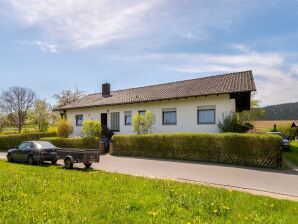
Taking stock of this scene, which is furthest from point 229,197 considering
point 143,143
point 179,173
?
point 143,143

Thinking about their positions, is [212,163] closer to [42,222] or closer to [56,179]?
[56,179]

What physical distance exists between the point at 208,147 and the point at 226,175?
4.67 meters

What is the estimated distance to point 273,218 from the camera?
23.0 feet

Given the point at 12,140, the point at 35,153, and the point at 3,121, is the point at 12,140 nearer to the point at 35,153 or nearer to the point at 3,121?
the point at 35,153

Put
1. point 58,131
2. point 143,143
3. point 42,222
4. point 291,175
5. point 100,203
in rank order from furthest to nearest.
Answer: point 58,131 → point 143,143 → point 291,175 → point 100,203 → point 42,222

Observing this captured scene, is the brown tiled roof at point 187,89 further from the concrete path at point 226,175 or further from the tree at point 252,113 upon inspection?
the tree at point 252,113

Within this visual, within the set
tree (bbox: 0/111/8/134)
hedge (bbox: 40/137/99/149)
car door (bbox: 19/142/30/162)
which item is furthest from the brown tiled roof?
tree (bbox: 0/111/8/134)

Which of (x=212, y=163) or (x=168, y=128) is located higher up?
(x=168, y=128)

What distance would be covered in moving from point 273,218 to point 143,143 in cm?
1584

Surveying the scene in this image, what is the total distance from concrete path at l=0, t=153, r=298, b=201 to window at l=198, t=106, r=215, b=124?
5.68 m

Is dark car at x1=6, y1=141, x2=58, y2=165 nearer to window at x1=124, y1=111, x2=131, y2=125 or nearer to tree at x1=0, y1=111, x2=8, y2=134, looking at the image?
window at x1=124, y1=111, x2=131, y2=125

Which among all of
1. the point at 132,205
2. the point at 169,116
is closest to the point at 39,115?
the point at 169,116

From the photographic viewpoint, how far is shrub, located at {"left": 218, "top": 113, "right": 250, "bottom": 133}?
70.9 feet

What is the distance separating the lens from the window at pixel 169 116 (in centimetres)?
2573
